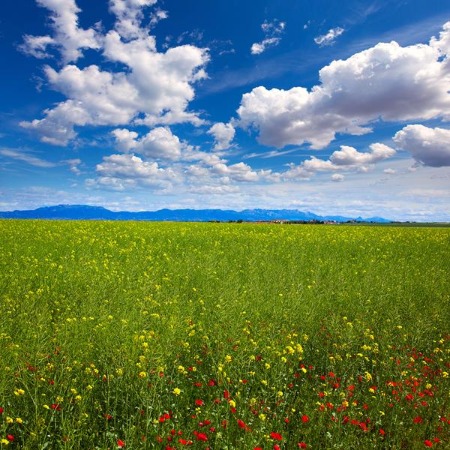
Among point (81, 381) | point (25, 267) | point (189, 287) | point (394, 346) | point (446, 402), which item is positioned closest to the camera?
point (81, 381)

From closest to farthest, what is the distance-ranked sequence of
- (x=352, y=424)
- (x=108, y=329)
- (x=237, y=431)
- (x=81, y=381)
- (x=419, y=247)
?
(x=237, y=431)
(x=352, y=424)
(x=81, y=381)
(x=108, y=329)
(x=419, y=247)

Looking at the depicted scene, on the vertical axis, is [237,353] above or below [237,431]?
above

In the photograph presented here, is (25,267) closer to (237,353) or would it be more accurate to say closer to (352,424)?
(237,353)

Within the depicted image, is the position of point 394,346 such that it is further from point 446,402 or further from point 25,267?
point 25,267

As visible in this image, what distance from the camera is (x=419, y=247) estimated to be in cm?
2320

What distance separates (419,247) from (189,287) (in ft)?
61.0

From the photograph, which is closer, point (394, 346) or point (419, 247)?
point (394, 346)

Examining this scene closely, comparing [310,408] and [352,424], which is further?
[310,408]

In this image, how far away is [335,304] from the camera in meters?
9.93

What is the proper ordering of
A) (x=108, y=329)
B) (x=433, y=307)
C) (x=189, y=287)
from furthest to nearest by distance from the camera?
(x=189, y=287) → (x=433, y=307) → (x=108, y=329)

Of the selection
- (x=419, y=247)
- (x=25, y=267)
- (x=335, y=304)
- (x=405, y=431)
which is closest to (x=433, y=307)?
(x=335, y=304)

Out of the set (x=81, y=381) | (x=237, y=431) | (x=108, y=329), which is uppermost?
(x=108, y=329)

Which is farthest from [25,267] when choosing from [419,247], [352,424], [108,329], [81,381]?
[419,247]

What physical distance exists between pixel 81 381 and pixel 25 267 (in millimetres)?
8871
